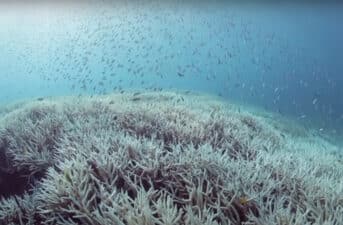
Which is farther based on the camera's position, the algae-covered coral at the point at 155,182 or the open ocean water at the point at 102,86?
the open ocean water at the point at 102,86

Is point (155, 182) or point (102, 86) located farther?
point (102, 86)

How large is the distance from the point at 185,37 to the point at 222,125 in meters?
25.1

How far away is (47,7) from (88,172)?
50.8ft

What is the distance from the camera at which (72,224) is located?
7.71ft

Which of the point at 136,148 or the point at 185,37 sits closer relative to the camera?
the point at 136,148

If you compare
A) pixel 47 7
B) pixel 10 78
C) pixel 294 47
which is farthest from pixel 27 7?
pixel 294 47

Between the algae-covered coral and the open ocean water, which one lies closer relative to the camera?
the algae-covered coral

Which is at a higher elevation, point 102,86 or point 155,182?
point 155,182

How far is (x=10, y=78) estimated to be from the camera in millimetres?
16250

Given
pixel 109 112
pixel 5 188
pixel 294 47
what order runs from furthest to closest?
pixel 294 47
pixel 109 112
pixel 5 188

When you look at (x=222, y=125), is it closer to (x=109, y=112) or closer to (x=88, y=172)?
(x=109, y=112)

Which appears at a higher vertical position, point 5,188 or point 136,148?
point 136,148

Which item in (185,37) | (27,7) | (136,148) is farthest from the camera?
(185,37)

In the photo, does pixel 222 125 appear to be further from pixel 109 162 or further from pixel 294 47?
pixel 294 47
